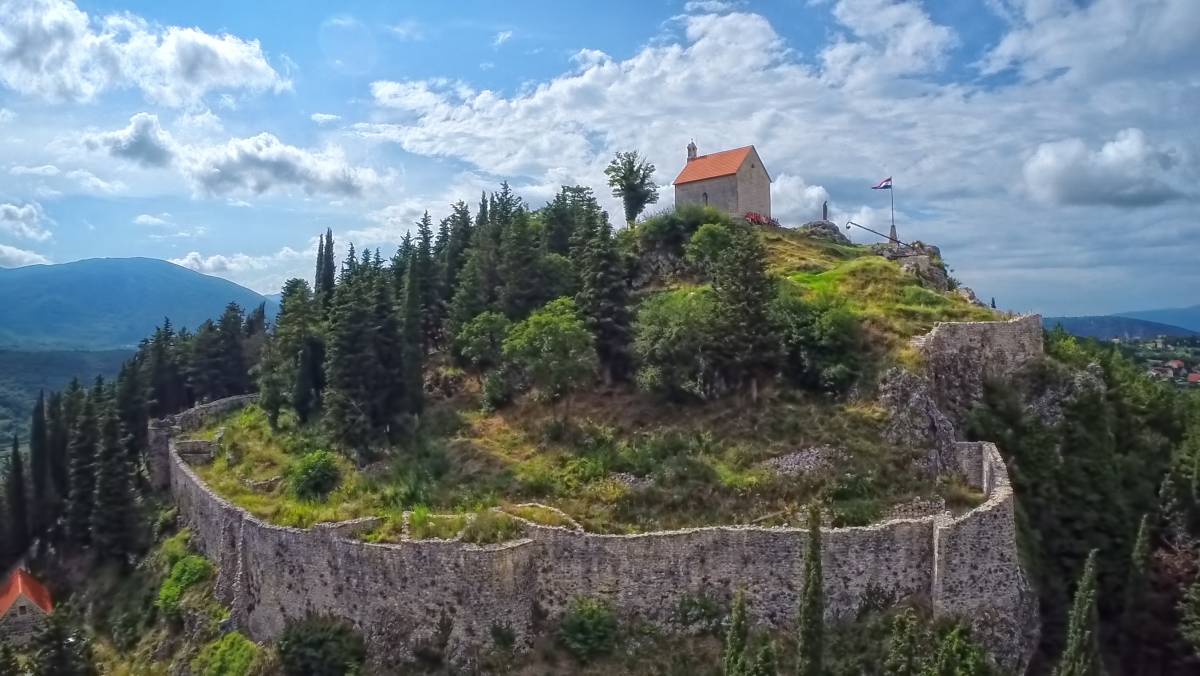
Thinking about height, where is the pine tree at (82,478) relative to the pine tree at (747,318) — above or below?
below

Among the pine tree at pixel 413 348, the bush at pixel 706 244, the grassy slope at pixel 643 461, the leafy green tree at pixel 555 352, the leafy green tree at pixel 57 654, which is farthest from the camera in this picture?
the bush at pixel 706 244

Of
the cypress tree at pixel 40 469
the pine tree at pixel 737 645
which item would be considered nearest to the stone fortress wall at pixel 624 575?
the pine tree at pixel 737 645

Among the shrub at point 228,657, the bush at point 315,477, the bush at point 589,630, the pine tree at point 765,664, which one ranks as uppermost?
the bush at point 315,477

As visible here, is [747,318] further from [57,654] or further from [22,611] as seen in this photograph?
[22,611]

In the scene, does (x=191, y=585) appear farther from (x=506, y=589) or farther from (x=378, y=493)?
(x=506, y=589)

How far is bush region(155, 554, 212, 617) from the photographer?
36.0 metres

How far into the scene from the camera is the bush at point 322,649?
28094 mm

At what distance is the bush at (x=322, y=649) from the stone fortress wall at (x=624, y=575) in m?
0.46

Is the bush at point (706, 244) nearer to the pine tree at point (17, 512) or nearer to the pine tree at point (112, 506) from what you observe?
the pine tree at point (112, 506)

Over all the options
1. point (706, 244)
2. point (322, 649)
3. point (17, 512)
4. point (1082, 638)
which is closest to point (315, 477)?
point (322, 649)

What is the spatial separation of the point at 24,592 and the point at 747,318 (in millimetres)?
38130

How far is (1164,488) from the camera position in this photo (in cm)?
3175

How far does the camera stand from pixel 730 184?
187 ft

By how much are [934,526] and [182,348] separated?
56.6 metres
